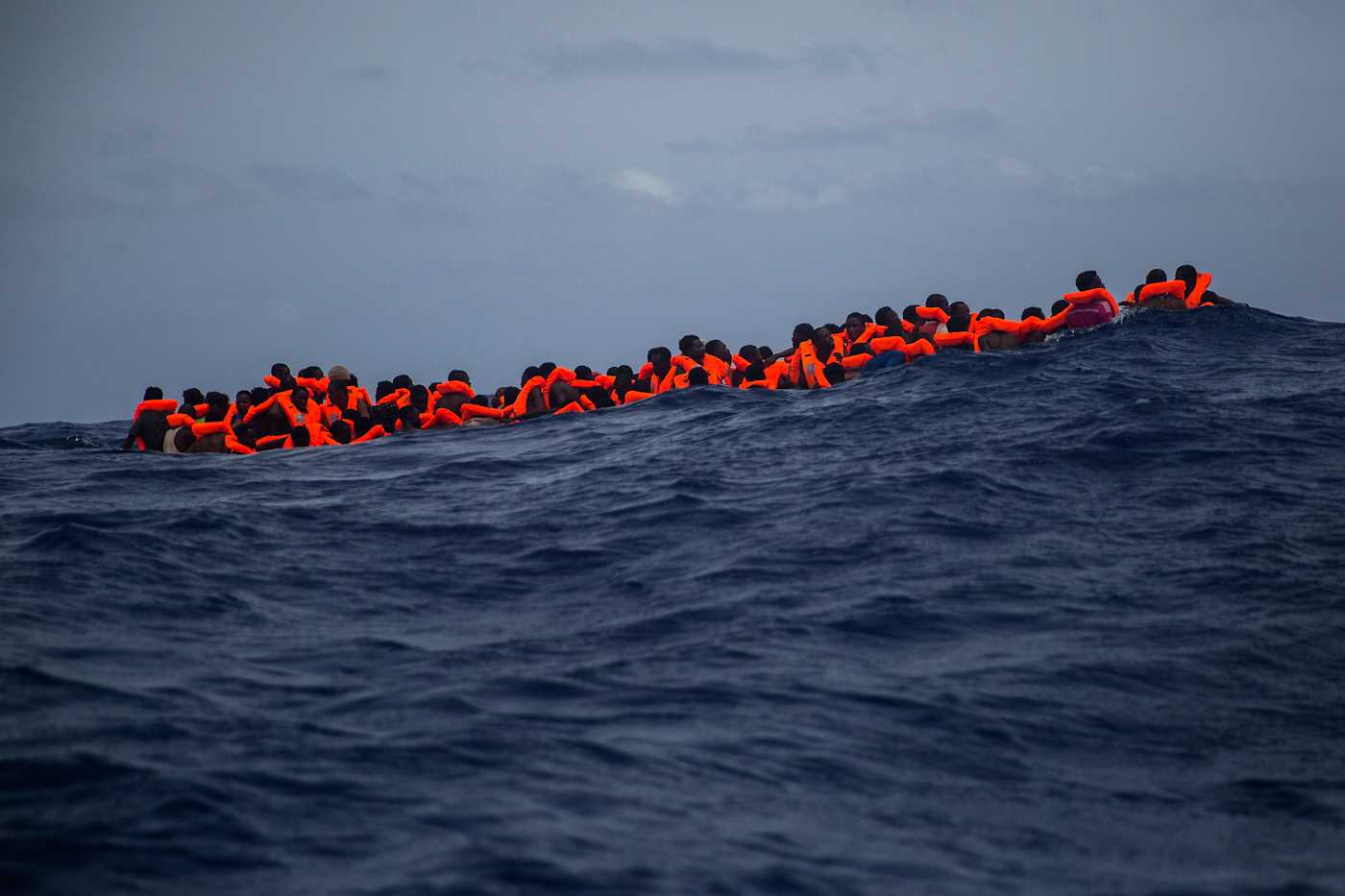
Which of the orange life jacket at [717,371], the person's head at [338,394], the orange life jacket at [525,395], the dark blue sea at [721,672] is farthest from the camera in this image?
the person's head at [338,394]

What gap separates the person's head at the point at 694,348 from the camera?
21.3 meters

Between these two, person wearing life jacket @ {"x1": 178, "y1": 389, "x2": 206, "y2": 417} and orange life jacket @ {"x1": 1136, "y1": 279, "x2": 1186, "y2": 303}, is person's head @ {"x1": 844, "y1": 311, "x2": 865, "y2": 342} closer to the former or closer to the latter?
orange life jacket @ {"x1": 1136, "y1": 279, "x2": 1186, "y2": 303}

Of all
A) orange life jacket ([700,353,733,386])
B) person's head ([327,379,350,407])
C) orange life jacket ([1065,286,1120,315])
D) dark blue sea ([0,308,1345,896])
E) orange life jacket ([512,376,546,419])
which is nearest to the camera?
dark blue sea ([0,308,1345,896])

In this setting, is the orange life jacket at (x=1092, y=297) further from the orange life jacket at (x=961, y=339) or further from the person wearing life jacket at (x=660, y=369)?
the person wearing life jacket at (x=660, y=369)

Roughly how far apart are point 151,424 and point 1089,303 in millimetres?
16850

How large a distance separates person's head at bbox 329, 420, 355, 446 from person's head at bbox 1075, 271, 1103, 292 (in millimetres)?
13122

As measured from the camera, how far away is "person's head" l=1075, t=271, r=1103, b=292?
17.7m

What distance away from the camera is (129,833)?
177 inches

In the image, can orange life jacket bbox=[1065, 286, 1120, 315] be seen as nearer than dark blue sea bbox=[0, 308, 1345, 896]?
No

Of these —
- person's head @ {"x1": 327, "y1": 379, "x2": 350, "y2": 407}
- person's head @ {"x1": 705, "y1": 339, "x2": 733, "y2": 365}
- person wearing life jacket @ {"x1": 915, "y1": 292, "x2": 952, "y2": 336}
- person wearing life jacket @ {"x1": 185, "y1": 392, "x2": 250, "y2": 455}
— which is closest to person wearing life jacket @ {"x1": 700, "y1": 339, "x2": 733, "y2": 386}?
person's head @ {"x1": 705, "y1": 339, "x2": 733, "y2": 365}

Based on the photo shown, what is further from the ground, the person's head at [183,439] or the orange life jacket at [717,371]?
the orange life jacket at [717,371]

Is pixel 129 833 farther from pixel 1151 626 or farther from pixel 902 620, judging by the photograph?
pixel 1151 626

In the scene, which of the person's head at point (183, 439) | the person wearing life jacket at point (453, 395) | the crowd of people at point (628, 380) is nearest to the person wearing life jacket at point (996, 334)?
the crowd of people at point (628, 380)

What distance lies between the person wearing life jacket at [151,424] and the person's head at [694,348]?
986 cm
